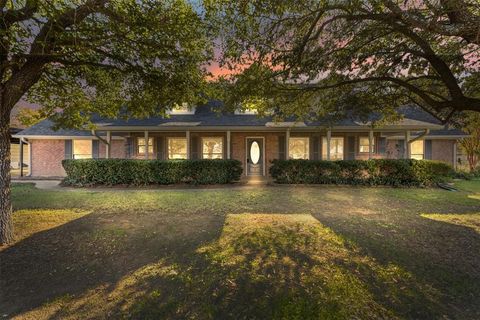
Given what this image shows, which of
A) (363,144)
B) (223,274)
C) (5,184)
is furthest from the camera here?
(363,144)

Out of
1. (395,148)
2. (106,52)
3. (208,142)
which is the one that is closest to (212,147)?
(208,142)

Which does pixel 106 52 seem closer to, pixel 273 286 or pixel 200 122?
pixel 273 286

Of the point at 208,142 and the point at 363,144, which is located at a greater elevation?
the point at 208,142

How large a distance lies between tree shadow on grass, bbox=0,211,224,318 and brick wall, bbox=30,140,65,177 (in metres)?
13.3

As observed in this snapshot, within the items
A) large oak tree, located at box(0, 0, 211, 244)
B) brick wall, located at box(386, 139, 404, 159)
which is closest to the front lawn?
large oak tree, located at box(0, 0, 211, 244)

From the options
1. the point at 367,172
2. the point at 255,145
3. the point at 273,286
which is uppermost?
the point at 255,145

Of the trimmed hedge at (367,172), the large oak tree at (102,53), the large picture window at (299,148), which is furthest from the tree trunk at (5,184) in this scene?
the large picture window at (299,148)

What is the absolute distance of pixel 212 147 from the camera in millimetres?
16250

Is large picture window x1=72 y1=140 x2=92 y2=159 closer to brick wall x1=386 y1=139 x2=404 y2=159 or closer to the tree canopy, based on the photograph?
the tree canopy

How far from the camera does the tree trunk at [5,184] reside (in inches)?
186

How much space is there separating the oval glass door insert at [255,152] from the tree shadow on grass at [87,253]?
959 cm

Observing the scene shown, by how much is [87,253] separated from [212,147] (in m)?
12.2

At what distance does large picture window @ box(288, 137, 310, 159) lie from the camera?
52.6ft

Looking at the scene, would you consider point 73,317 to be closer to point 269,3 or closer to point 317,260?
point 317,260
